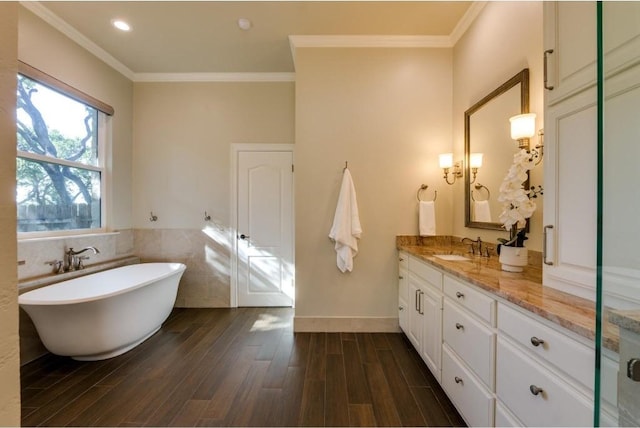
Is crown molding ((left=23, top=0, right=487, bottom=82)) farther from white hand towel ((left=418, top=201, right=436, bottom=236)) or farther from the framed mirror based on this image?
white hand towel ((left=418, top=201, right=436, bottom=236))

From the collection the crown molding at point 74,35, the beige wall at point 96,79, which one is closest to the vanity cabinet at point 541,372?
the beige wall at point 96,79

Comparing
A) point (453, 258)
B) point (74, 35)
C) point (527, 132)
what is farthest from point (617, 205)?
point (74, 35)

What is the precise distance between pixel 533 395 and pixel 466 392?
1.72 ft

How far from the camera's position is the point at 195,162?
11.1 ft

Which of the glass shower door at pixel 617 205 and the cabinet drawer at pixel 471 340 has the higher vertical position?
the glass shower door at pixel 617 205

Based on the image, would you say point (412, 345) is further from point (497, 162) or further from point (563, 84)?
point (563, 84)

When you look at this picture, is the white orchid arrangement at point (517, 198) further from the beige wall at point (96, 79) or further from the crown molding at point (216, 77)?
the beige wall at point (96, 79)

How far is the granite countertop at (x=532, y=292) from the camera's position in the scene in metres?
0.80

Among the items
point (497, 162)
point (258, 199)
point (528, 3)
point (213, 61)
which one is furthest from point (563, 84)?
point (213, 61)

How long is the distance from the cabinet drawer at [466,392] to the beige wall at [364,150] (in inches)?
41.4

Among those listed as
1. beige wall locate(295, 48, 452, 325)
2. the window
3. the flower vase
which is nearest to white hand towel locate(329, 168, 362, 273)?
beige wall locate(295, 48, 452, 325)

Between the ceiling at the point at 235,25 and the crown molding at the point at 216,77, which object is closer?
the ceiling at the point at 235,25

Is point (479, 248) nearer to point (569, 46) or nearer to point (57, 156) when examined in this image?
point (569, 46)

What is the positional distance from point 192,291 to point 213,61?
2888 millimetres
